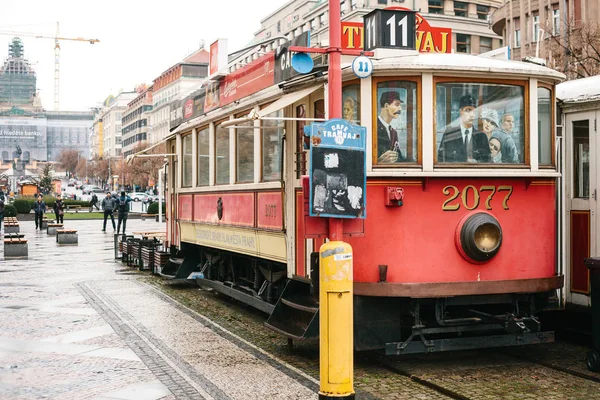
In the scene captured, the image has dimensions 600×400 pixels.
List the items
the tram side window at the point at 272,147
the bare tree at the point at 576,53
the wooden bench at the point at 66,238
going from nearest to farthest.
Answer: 1. the tram side window at the point at 272,147
2. the bare tree at the point at 576,53
3. the wooden bench at the point at 66,238

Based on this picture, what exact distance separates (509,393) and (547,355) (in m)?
1.84

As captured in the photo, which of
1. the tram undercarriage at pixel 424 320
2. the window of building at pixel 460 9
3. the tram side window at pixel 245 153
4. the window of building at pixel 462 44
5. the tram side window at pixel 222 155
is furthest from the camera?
the window of building at pixel 460 9

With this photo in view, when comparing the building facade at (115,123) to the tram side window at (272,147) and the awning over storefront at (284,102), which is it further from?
the awning over storefront at (284,102)

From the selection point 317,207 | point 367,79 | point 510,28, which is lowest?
point 317,207

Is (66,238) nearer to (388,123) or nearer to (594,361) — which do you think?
(388,123)

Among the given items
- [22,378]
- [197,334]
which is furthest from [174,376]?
[197,334]

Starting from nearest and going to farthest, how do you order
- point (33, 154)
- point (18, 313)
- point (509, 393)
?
point (509, 393)
point (18, 313)
point (33, 154)

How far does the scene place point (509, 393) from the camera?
24.0 feet

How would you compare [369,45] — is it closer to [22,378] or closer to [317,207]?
[317,207]

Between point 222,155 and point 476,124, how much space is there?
489 cm

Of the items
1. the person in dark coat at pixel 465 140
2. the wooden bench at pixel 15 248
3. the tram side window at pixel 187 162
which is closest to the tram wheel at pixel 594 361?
the person in dark coat at pixel 465 140

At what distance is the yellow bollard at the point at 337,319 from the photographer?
634 centimetres

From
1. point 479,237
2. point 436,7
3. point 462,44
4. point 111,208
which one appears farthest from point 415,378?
point 462,44

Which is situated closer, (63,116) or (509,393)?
(509,393)
